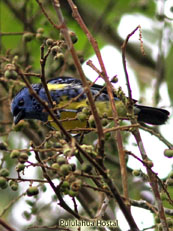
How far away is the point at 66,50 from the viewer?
4.25 meters

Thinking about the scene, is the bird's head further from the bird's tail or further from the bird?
the bird's tail

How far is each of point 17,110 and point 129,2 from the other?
2289mm

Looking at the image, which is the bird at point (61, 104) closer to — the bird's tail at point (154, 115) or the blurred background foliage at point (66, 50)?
the bird's tail at point (154, 115)

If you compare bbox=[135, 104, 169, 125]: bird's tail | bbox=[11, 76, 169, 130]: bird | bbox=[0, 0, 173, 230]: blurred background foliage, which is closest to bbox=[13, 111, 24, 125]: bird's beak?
bbox=[11, 76, 169, 130]: bird

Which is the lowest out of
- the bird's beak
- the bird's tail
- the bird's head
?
the bird's tail

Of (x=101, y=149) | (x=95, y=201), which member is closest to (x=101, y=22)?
(x=95, y=201)

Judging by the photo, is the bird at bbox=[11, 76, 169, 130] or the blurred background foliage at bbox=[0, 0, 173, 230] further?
the bird at bbox=[11, 76, 169, 130]

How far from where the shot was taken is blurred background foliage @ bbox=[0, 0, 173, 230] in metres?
4.46

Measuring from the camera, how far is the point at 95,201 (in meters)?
4.36

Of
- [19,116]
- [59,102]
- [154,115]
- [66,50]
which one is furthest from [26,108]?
[154,115]

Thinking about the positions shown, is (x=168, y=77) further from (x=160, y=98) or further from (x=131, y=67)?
(x=131, y=67)

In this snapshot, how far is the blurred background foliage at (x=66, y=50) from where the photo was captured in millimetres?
A: 4465

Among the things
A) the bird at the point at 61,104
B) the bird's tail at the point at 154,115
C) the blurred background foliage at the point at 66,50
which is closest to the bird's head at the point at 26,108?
the bird at the point at 61,104

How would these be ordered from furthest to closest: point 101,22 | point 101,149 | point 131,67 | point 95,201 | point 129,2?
1. point 131,67
2. point 129,2
3. point 101,22
4. point 95,201
5. point 101,149
